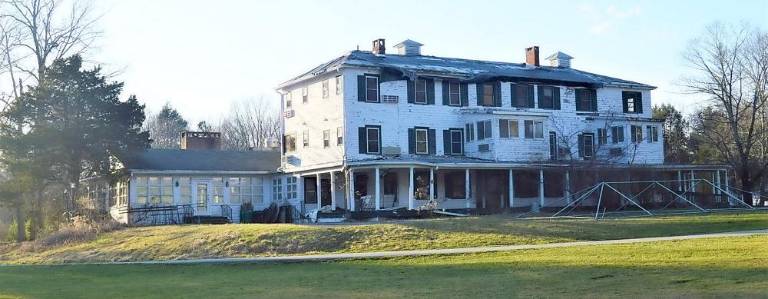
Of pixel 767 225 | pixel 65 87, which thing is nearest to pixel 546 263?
pixel 767 225

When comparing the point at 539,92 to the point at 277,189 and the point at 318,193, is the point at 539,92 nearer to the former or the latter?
the point at 318,193

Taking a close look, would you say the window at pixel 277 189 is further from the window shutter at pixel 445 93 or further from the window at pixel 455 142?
the window shutter at pixel 445 93

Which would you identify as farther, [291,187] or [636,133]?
[636,133]

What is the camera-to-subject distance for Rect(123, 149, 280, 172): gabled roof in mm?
43094

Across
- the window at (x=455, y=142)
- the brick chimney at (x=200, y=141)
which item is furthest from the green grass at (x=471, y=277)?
the brick chimney at (x=200, y=141)

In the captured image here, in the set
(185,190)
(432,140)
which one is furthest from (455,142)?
(185,190)

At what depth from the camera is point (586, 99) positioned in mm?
48938

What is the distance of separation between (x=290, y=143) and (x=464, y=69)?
10.1 meters

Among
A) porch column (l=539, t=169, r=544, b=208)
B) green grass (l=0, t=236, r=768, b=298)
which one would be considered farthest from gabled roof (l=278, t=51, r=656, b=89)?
green grass (l=0, t=236, r=768, b=298)

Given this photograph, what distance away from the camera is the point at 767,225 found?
28812 millimetres

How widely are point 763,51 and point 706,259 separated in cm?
4367

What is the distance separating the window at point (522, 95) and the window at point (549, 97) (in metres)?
0.63

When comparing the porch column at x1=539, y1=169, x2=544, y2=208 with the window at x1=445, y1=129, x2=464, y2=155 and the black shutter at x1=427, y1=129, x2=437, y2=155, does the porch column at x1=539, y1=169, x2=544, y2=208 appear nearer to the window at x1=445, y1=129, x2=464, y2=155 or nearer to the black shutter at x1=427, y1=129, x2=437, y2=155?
the window at x1=445, y1=129, x2=464, y2=155

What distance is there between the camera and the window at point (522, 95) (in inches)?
1827
